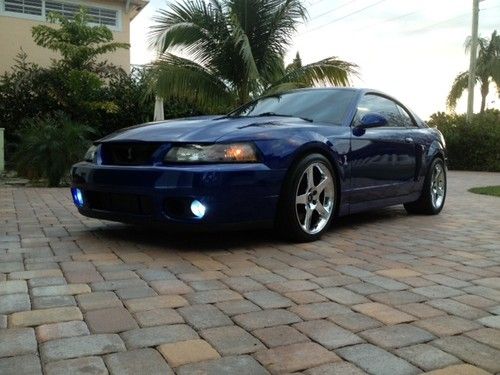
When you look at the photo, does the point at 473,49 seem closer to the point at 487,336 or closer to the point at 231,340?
the point at 487,336

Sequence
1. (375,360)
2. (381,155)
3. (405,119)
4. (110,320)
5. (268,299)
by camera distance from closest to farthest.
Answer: (375,360), (110,320), (268,299), (381,155), (405,119)

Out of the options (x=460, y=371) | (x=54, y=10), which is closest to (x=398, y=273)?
(x=460, y=371)

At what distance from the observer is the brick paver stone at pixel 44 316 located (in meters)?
2.46

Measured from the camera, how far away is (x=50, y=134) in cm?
912

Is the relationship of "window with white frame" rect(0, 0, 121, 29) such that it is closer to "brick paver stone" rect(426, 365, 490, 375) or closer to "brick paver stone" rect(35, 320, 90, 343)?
"brick paver stone" rect(35, 320, 90, 343)

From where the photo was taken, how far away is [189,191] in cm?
369

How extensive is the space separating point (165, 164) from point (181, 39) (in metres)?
8.63

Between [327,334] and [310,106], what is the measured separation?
3010mm

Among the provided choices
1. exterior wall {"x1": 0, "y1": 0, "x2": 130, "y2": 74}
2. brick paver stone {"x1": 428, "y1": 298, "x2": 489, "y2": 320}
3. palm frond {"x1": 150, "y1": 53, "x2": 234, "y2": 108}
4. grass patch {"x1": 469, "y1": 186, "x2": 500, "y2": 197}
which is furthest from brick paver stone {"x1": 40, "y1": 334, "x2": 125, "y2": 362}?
exterior wall {"x1": 0, "y1": 0, "x2": 130, "y2": 74}

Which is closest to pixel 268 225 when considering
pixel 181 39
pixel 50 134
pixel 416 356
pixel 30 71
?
pixel 416 356

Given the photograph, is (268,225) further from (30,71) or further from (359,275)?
(30,71)

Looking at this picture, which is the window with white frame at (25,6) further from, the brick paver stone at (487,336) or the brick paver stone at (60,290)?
the brick paver stone at (487,336)

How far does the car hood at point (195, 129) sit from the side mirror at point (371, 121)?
58 centimetres

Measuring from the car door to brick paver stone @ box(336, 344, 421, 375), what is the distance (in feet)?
8.71
